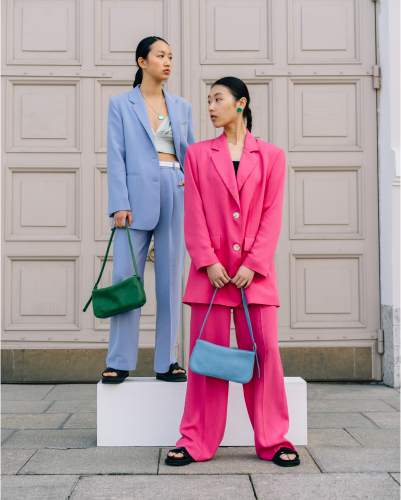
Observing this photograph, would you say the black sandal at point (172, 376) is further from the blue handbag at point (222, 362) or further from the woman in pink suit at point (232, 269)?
the blue handbag at point (222, 362)

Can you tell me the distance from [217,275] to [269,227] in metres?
0.35

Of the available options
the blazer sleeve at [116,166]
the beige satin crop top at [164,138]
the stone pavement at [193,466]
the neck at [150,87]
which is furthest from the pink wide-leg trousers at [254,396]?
the neck at [150,87]

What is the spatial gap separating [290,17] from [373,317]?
2532mm

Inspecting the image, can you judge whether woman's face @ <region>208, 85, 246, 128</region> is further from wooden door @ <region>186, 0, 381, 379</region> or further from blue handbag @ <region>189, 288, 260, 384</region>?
wooden door @ <region>186, 0, 381, 379</region>

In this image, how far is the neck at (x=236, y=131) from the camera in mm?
2893

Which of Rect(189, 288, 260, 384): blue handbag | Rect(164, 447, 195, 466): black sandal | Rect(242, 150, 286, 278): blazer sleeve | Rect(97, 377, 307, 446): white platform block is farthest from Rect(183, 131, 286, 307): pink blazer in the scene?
Rect(164, 447, 195, 466): black sandal

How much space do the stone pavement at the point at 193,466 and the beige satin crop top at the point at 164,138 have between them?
1610mm

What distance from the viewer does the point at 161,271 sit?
325cm

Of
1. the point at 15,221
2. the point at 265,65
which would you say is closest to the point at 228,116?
the point at 265,65

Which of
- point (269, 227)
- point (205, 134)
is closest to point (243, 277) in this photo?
point (269, 227)

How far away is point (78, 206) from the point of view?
15.3 feet

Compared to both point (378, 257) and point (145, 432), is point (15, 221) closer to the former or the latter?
point (145, 432)

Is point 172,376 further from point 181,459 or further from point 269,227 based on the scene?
point 269,227

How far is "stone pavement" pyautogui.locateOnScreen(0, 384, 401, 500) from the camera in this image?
234 cm
